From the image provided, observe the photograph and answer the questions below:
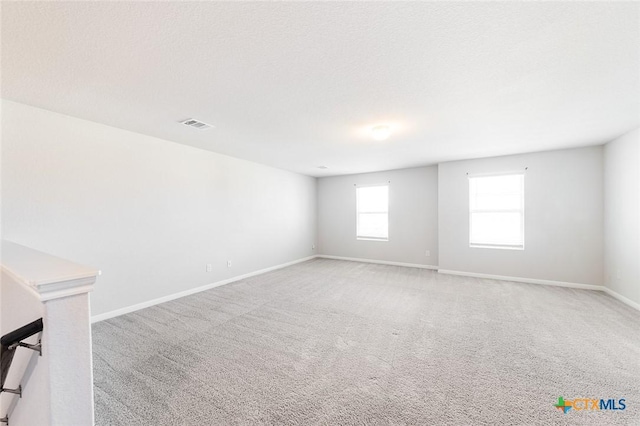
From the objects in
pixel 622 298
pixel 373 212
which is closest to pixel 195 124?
pixel 373 212

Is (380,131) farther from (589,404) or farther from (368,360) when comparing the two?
(589,404)

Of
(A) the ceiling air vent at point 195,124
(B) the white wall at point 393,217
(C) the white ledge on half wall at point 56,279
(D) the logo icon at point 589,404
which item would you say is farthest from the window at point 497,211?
(C) the white ledge on half wall at point 56,279

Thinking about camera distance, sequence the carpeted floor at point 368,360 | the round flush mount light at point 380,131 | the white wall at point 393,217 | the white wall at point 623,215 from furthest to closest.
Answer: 1. the white wall at point 393,217
2. the white wall at point 623,215
3. the round flush mount light at point 380,131
4. the carpeted floor at point 368,360

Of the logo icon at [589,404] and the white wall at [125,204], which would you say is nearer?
the logo icon at [589,404]

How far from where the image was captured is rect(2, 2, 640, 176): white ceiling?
140cm

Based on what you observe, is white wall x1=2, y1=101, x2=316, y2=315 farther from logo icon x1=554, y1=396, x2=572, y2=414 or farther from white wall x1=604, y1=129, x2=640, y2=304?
white wall x1=604, y1=129, x2=640, y2=304

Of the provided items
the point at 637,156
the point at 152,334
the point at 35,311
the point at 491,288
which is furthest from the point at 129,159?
the point at 637,156

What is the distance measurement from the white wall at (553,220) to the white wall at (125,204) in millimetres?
4608

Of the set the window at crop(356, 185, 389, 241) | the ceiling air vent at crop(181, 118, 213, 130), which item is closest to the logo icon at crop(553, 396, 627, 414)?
the ceiling air vent at crop(181, 118, 213, 130)

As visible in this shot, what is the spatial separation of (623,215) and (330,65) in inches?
187

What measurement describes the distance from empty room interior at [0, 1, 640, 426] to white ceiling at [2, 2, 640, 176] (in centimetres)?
2

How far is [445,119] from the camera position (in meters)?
2.93

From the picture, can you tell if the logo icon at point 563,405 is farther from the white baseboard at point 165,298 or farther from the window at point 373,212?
the window at point 373,212

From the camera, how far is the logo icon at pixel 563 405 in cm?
162
